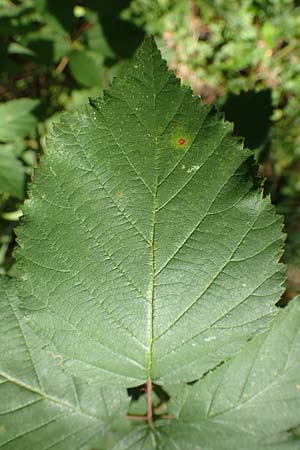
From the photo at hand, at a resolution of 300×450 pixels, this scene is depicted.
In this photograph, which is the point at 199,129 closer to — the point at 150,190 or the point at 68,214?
the point at 150,190

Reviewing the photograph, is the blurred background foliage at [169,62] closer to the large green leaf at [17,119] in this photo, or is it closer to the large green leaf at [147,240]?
the large green leaf at [17,119]

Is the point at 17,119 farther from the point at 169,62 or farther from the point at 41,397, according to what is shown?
the point at 169,62

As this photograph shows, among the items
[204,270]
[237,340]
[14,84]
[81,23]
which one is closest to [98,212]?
[204,270]

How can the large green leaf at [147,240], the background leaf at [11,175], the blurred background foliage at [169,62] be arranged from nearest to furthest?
the large green leaf at [147,240]
the background leaf at [11,175]
the blurred background foliage at [169,62]

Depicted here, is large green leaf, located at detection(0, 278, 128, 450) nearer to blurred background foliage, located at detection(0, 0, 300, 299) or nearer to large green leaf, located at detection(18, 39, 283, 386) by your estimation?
large green leaf, located at detection(18, 39, 283, 386)

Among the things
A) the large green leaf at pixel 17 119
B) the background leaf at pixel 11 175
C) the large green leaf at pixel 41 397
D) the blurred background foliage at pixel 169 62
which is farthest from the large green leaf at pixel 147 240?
the large green leaf at pixel 17 119

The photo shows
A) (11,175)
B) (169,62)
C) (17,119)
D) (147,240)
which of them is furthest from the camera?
(169,62)

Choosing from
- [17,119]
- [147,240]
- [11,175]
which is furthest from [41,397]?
[17,119]
